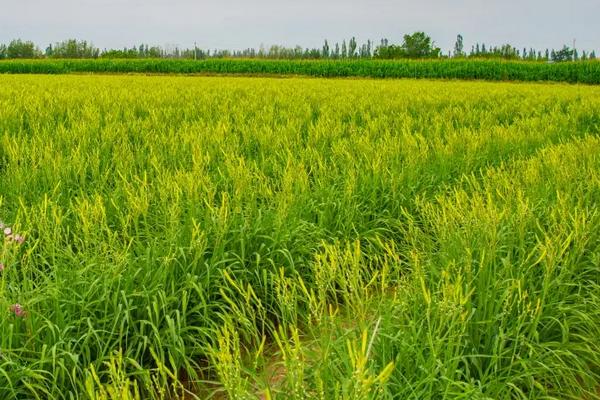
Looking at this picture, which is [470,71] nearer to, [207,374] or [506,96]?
[506,96]

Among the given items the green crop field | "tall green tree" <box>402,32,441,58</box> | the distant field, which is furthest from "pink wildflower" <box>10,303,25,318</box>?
"tall green tree" <box>402,32,441,58</box>

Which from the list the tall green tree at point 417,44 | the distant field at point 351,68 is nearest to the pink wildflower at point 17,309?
the distant field at point 351,68

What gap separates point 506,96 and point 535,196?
11262 millimetres

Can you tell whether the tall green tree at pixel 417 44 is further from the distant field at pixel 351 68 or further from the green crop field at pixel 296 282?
the green crop field at pixel 296 282

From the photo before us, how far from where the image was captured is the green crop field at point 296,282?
1.83 meters

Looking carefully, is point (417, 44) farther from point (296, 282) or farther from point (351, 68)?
point (296, 282)

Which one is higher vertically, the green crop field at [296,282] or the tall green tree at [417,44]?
the tall green tree at [417,44]

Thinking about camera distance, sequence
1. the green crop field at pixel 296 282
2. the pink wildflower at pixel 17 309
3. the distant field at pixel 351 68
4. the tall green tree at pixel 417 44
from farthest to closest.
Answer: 1. the tall green tree at pixel 417 44
2. the distant field at pixel 351 68
3. the pink wildflower at pixel 17 309
4. the green crop field at pixel 296 282

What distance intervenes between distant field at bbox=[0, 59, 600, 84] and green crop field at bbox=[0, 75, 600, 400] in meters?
34.1

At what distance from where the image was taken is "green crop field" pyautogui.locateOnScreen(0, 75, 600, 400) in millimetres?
1835

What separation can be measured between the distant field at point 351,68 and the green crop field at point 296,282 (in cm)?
3413

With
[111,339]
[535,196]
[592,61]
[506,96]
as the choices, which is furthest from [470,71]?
[111,339]

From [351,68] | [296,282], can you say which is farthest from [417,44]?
[296,282]

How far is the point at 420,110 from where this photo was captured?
10.4 m
